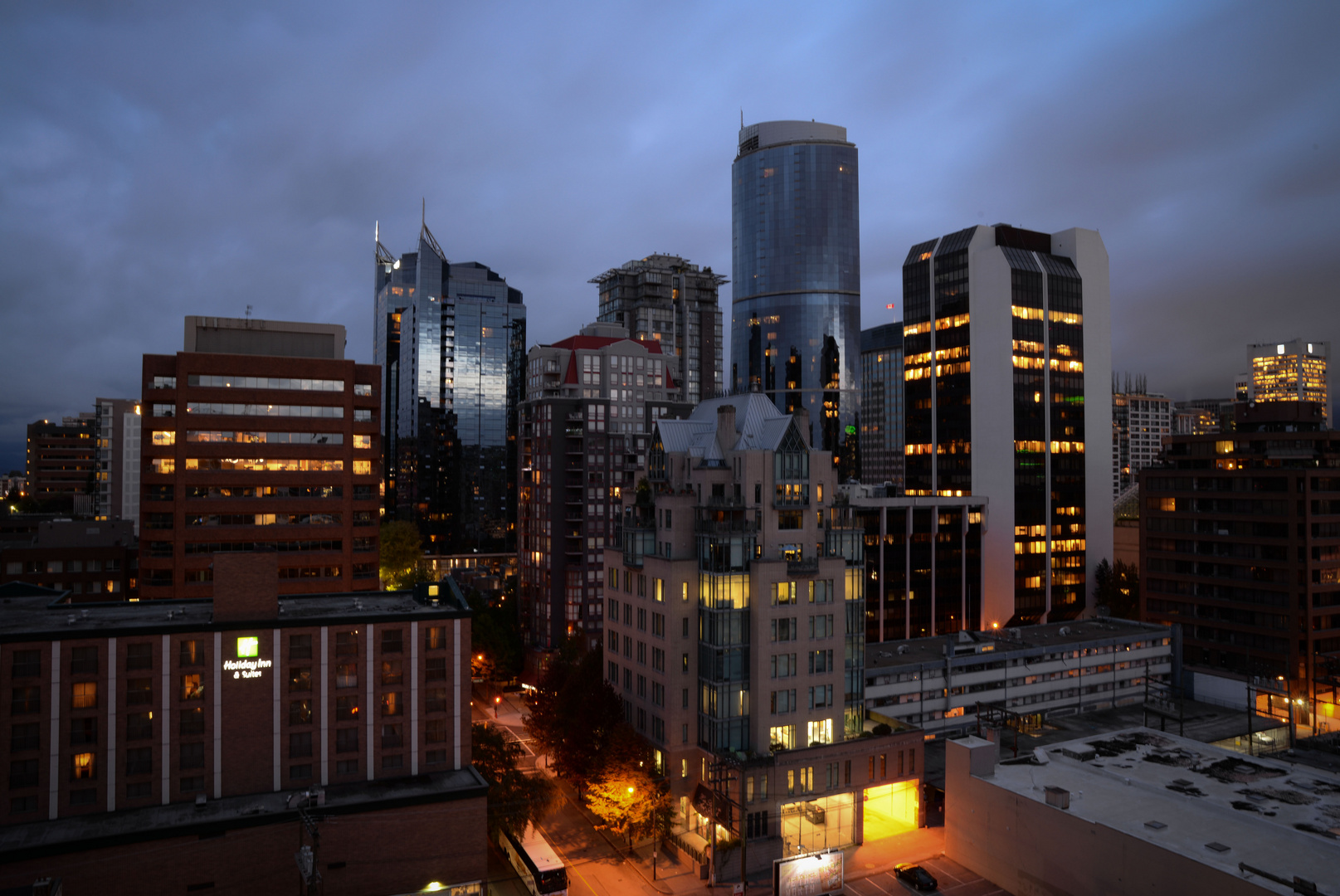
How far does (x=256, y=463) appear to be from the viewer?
328 ft

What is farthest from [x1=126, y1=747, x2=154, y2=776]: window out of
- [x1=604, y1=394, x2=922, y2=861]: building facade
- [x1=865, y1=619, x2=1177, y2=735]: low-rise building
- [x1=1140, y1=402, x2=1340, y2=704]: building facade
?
[x1=1140, y1=402, x2=1340, y2=704]: building facade

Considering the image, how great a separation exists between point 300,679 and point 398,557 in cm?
10205

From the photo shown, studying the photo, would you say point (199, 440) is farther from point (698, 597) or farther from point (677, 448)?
point (698, 597)

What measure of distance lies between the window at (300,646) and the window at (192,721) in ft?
20.6

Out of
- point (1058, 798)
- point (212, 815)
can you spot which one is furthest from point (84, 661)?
point (1058, 798)

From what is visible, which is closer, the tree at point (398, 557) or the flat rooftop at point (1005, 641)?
the flat rooftop at point (1005, 641)

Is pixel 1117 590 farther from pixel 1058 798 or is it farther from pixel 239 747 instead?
pixel 239 747

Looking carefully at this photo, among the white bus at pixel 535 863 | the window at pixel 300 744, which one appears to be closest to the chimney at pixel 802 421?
the white bus at pixel 535 863

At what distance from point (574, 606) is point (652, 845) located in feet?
204

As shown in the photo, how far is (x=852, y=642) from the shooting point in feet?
253

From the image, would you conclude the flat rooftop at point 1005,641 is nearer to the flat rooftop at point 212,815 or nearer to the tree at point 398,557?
the flat rooftop at point 212,815

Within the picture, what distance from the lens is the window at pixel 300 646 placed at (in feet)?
183

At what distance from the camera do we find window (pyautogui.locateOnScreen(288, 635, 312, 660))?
55.8m

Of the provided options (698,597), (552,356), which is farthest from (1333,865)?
(552,356)
